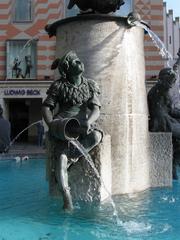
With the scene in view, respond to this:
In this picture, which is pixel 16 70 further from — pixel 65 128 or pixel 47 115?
pixel 65 128

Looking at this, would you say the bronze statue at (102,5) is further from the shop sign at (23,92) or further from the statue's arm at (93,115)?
the shop sign at (23,92)

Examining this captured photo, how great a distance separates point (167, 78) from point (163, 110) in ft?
1.70

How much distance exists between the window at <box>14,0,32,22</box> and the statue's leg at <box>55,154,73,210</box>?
2667 cm

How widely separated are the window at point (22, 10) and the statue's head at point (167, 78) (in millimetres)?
24959

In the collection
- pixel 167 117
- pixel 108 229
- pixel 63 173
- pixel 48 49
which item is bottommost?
pixel 108 229

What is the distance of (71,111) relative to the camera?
5316mm

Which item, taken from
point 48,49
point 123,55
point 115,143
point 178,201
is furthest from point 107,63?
point 48,49

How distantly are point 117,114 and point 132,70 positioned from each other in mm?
675

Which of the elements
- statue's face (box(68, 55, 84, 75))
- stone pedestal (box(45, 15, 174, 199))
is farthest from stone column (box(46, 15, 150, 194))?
statue's face (box(68, 55, 84, 75))

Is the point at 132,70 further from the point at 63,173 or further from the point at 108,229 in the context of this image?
the point at 108,229

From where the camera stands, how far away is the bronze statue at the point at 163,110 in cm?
685

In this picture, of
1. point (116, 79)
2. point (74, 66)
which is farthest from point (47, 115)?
point (116, 79)

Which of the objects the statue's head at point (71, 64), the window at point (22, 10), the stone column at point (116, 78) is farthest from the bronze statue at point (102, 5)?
the window at point (22, 10)

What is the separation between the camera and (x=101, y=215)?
15.6 ft
